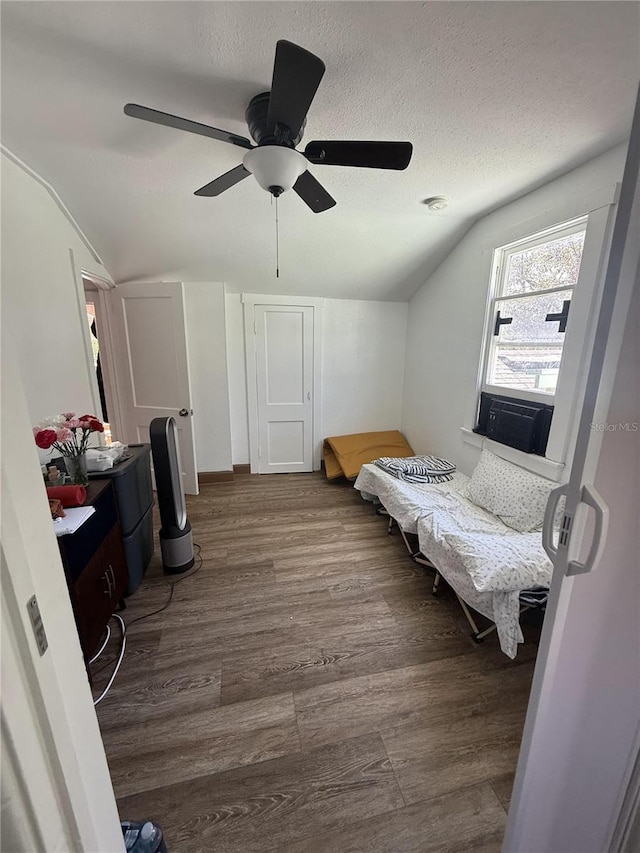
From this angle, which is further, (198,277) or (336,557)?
(198,277)

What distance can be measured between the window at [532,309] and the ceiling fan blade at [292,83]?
175 centimetres

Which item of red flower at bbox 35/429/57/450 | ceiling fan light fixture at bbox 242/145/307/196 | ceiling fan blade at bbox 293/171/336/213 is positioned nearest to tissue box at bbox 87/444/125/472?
red flower at bbox 35/429/57/450

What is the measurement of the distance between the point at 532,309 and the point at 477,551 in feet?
5.64

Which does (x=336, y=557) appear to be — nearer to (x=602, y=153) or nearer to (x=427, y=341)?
(x=427, y=341)

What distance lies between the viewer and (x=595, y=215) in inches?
69.7

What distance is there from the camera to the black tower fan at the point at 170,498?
6.57 ft

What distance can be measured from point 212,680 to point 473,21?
2856 millimetres

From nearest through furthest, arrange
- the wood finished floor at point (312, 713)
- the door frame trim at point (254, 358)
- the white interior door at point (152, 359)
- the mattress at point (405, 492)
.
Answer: the wood finished floor at point (312, 713), the mattress at point (405, 492), the white interior door at point (152, 359), the door frame trim at point (254, 358)

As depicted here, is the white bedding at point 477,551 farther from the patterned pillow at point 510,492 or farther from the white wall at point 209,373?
the white wall at point 209,373

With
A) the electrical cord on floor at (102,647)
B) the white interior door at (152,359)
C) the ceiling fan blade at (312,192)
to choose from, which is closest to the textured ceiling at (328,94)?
the ceiling fan blade at (312,192)

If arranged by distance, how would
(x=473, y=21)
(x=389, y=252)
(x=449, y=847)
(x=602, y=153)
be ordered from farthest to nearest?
(x=389, y=252), (x=602, y=153), (x=473, y=21), (x=449, y=847)

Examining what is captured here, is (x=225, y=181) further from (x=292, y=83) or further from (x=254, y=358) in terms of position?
(x=254, y=358)

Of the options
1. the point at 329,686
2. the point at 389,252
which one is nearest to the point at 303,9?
the point at 389,252

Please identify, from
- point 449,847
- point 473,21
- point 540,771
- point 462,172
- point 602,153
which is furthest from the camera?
point 462,172
